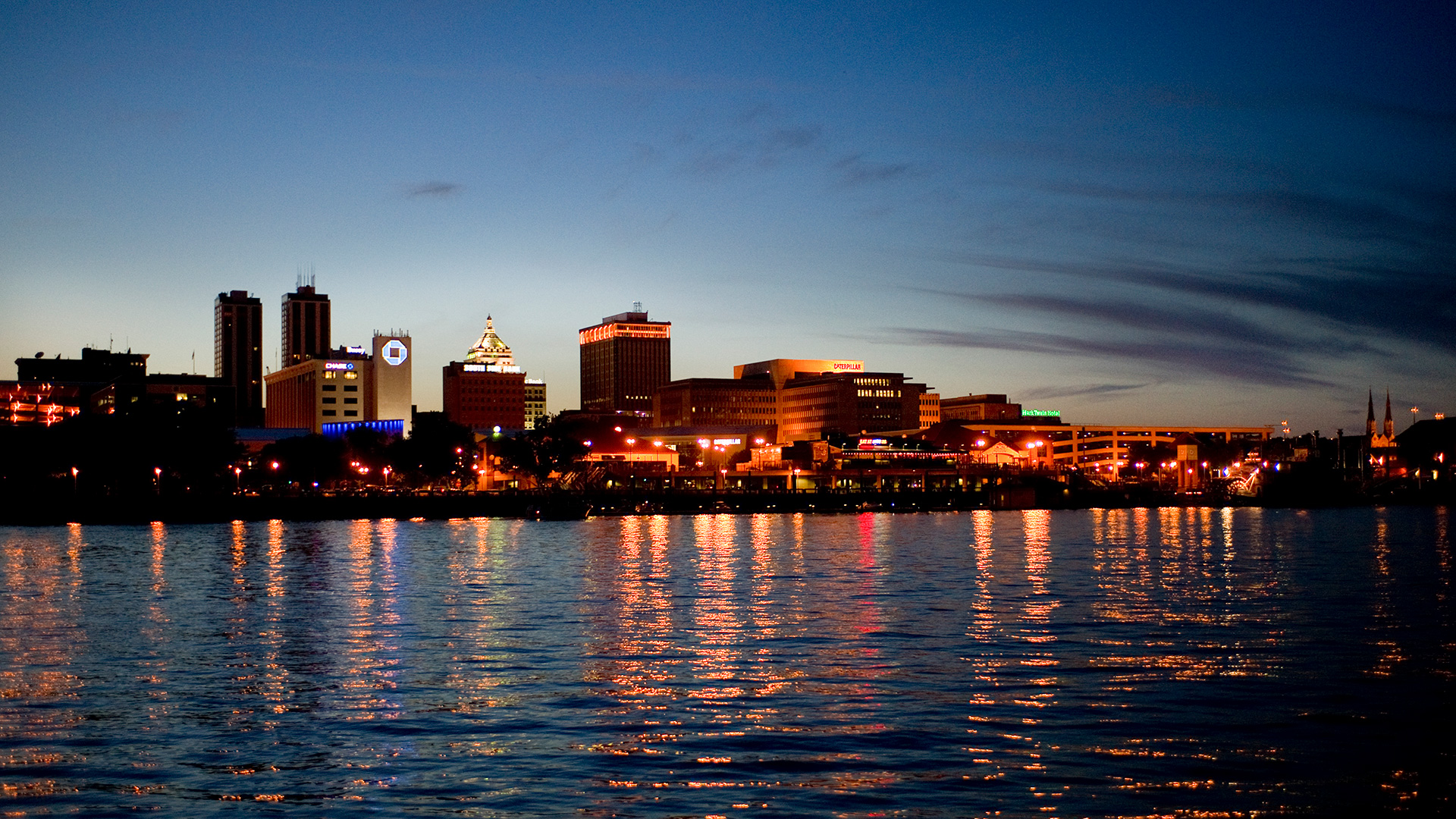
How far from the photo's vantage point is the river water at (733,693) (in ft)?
70.2

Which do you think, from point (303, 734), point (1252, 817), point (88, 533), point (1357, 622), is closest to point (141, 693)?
point (303, 734)

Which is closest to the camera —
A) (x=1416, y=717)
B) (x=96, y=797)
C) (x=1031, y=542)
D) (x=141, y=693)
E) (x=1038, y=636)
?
(x=96, y=797)

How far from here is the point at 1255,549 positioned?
91125 millimetres

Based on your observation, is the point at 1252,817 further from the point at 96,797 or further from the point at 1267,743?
the point at 96,797

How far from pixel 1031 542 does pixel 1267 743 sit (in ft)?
258

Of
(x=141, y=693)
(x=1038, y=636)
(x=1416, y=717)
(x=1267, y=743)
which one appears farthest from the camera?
(x=1038, y=636)

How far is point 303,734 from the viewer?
2609 cm

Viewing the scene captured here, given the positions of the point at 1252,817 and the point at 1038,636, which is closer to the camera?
the point at 1252,817

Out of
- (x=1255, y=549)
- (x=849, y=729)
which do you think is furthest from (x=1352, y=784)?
(x=1255, y=549)

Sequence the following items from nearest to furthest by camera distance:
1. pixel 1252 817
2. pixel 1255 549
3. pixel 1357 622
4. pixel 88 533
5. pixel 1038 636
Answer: pixel 1252 817
pixel 1038 636
pixel 1357 622
pixel 1255 549
pixel 88 533

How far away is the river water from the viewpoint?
21.4 m

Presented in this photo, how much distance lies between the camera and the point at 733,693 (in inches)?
1191

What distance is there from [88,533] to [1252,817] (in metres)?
133

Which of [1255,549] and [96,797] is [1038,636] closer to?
[96,797]
